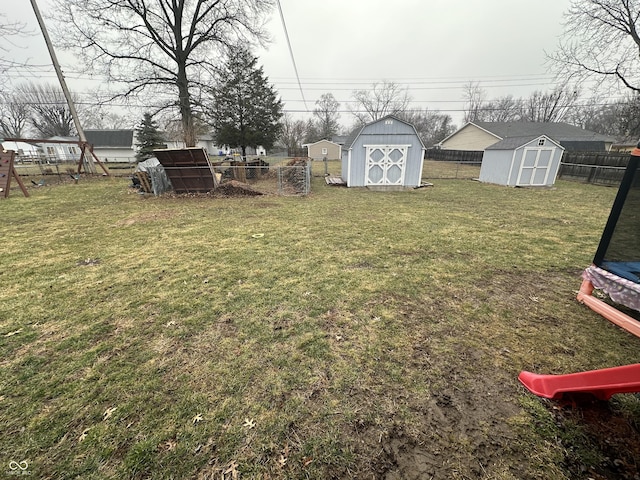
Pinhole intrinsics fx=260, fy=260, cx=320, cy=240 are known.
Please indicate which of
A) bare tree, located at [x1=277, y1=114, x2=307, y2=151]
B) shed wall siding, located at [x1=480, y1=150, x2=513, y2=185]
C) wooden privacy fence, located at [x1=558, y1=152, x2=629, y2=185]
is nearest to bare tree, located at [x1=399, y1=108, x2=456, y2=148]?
bare tree, located at [x1=277, y1=114, x2=307, y2=151]

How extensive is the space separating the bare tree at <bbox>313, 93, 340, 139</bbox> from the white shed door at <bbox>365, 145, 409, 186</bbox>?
44.1 meters

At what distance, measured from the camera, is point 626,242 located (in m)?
3.16

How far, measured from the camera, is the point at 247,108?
71.5 ft

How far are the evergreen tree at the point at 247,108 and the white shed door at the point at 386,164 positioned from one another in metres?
13.6

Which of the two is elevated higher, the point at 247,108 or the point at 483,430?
the point at 247,108

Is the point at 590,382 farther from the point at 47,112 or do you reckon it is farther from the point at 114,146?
the point at 47,112

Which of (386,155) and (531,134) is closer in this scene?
(386,155)

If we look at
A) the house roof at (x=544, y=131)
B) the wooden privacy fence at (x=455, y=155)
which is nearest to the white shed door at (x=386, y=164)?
the wooden privacy fence at (x=455, y=155)

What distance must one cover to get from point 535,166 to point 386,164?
8.02 m

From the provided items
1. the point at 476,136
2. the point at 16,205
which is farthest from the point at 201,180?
the point at 476,136

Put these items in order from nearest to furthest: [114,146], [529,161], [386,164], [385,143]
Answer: [385,143] < [386,164] < [529,161] < [114,146]

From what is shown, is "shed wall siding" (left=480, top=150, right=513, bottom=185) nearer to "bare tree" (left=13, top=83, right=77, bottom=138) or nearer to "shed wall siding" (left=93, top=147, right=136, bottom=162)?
"shed wall siding" (left=93, top=147, right=136, bottom=162)

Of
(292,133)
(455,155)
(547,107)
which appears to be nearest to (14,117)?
(292,133)

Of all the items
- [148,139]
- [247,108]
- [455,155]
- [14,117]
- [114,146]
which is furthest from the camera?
[14,117]
